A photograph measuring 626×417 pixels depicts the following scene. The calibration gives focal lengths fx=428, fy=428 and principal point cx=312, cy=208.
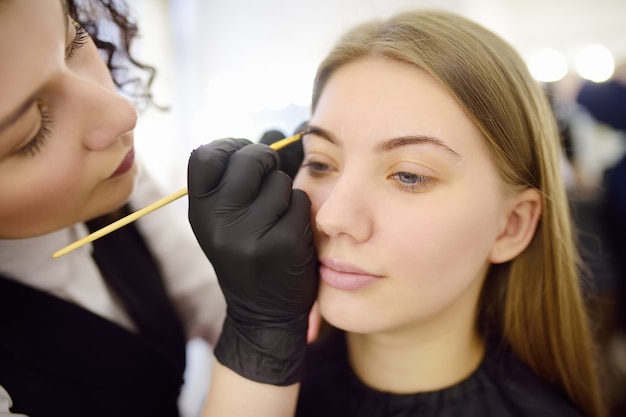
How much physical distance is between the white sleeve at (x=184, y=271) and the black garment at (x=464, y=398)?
1.17 ft

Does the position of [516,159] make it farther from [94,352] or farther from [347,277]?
[94,352]

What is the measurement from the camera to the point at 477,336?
1.06 meters

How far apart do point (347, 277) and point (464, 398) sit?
419 mm

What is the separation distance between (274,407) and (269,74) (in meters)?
3.12

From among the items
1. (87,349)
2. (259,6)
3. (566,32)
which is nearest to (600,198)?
(566,32)

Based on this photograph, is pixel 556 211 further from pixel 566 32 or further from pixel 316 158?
pixel 566 32

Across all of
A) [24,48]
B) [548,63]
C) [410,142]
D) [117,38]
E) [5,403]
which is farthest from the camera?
[548,63]

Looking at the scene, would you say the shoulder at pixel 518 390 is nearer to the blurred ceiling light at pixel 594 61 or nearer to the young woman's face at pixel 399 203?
the young woman's face at pixel 399 203

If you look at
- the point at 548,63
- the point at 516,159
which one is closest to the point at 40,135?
the point at 516,159

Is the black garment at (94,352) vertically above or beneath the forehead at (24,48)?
beneath

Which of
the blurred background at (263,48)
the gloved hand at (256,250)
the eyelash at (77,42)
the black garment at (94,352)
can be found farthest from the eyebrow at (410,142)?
the blurred background at (263,48)

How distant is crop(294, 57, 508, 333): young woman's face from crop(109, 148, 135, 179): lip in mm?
394

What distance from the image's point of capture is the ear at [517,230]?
95 centimetres

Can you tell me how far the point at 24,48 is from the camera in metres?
0.57
